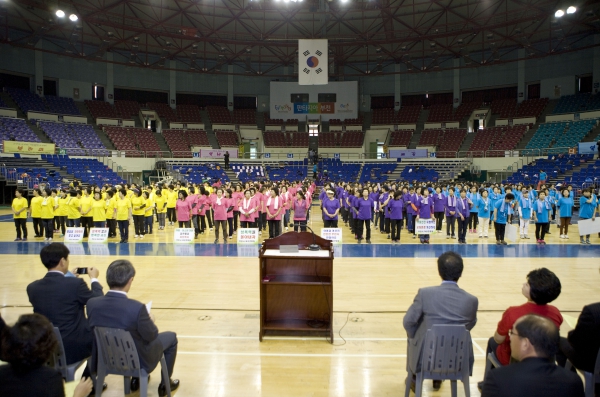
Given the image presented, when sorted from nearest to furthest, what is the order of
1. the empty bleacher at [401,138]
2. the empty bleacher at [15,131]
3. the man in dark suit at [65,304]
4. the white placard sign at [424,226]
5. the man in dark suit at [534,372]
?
the man in dark suit at [534,372] < the man in dark suit at [65,304] < the white placard sign at [424,226] < the empty bleacher at [15,131] < the empty bleacher at [401,138]

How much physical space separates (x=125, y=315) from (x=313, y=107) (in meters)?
38.2

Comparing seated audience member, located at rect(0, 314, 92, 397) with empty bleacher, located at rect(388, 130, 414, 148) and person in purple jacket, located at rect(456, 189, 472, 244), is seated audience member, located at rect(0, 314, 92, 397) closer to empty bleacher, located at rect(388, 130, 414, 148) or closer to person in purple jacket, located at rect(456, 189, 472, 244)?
person in purple jacket, located at rect(456, 189, 472, 244)

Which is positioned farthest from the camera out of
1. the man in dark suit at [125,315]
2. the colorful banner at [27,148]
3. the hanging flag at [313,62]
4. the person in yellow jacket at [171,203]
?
the colorful banner at [27,148]

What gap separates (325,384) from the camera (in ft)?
13.2

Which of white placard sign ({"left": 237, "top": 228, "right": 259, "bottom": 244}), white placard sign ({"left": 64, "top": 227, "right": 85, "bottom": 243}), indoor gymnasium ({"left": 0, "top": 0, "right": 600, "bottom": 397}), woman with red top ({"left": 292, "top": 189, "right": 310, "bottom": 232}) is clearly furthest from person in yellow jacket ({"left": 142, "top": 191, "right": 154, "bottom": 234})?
woman with red top ({"left": 292, "top": 189, "right": 310, "bottom": 232})

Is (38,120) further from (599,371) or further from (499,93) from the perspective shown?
(499,93)

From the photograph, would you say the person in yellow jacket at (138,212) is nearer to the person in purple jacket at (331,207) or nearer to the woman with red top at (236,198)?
the woman with red top at (236,198)

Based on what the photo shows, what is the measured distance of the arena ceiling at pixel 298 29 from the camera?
26453mm

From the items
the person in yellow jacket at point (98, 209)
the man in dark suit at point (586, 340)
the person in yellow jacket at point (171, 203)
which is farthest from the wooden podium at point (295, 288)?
the person in yellow jacket at point (171, 203)

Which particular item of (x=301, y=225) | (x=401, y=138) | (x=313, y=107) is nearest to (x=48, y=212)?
(x=301, y=225)

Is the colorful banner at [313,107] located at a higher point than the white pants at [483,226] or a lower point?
higher

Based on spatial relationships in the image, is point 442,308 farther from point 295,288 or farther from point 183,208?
point 183,208

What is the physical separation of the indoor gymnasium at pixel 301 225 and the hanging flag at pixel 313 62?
4.6 inches

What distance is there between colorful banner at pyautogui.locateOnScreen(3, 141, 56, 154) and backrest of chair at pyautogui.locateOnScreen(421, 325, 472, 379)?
26430 millimetres
